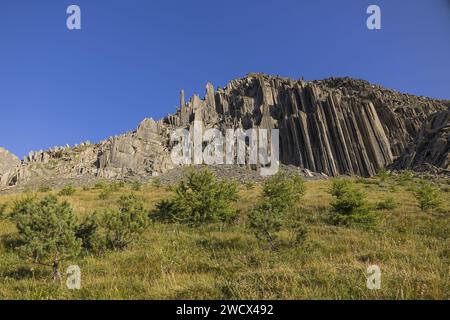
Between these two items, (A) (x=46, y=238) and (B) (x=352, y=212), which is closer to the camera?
(A) (x=46, y=238)

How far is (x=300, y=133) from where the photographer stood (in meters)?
99.9

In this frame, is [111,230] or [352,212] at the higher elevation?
Answer: [352,212]

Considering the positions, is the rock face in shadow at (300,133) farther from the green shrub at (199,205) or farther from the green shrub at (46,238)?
the green shrub at (46,238)

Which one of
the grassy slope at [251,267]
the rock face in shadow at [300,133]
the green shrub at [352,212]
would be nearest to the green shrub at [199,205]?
the grassy slope at [251,267]

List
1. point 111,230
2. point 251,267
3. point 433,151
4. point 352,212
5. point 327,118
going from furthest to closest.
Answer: point 327,118
point 433,151
point 352,212
point 111,230
point 251,267

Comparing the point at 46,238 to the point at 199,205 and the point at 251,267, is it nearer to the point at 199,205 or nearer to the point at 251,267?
the point at 251,267

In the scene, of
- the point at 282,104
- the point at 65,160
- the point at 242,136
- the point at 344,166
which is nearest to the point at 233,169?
the point at 242,136

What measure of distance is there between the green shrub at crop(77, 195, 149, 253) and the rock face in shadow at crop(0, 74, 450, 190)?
61.8 m

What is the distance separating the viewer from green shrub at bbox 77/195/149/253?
10375 millimetres

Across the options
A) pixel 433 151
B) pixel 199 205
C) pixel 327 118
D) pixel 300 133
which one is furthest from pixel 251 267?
pixel 300 133

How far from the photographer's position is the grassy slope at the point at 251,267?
539 centimetres

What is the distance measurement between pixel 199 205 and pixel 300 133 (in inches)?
3521

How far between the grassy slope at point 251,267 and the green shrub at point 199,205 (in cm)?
120
